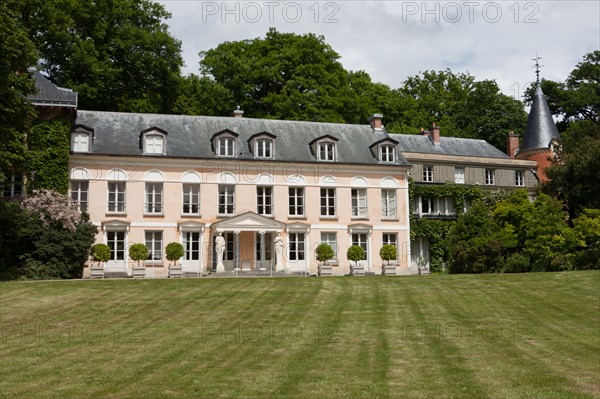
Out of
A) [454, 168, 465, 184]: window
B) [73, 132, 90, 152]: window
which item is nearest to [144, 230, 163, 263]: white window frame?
[73, 132, 90, 152]: window

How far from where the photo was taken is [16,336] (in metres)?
15.3

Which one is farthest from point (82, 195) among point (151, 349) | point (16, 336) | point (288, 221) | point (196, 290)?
point (151, 349)

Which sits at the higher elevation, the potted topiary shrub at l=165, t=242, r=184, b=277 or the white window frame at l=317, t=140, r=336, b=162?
the white window frame at l=317, t=140, r=336, b=162

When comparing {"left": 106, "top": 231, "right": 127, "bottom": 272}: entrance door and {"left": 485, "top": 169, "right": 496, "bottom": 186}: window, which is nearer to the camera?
{"left": 106, "top": 231, "right": 127, "bottom": 272}: entrance door

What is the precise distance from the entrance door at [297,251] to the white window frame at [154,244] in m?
6.67

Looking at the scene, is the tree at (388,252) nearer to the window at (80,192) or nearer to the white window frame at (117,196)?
the white window frame at (117,196)

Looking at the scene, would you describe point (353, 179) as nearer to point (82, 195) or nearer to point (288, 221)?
point (288, 221)

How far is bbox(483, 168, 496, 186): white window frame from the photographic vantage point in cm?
4579

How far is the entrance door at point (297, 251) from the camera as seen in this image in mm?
36594

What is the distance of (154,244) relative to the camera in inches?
1378

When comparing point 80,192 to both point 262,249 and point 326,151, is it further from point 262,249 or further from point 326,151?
point 326,151

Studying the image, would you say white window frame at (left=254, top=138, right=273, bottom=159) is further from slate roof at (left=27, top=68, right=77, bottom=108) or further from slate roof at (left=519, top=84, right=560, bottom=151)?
slate roof at (left=519, top=84, right=560, bottom=151)

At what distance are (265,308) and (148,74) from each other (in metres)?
29.5

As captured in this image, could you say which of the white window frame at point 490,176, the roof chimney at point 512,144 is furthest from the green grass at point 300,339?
the roof chimney at point 512,144
